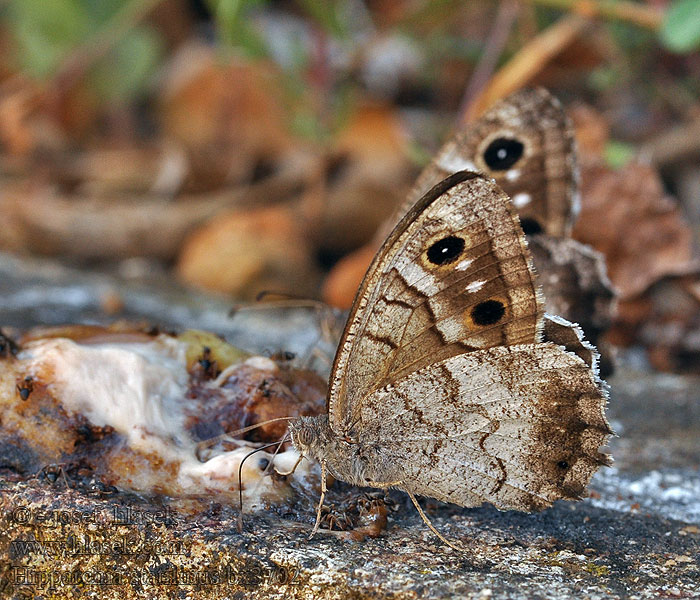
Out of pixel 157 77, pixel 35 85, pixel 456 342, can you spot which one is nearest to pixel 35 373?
pixel 456 342

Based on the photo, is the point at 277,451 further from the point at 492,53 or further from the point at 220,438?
the point at 492,53

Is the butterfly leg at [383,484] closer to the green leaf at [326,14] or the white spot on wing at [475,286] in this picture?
the white spot on wing at [475,286]

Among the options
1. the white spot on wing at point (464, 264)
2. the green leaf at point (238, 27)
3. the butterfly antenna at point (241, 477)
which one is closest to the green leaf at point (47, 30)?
the green leaf at point (238, 27)

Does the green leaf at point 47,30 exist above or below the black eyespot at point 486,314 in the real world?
above

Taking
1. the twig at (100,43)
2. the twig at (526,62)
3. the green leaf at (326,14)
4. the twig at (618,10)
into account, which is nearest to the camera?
the twig at (618,10)

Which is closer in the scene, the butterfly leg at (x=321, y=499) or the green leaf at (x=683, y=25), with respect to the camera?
the butterfly leg at (x=321, y=499)

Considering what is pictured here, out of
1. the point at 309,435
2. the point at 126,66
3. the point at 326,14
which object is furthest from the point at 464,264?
the point at 126,66
